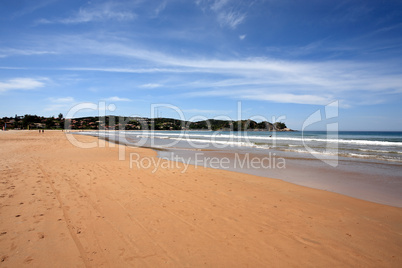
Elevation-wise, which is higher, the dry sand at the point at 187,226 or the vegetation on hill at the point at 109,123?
the vegetation on hill at the point at 109,123

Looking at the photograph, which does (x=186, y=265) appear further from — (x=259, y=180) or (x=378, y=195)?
(x=378, y=195)

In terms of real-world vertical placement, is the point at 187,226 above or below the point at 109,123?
below

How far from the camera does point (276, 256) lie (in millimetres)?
3139

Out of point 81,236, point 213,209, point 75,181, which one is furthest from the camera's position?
point 75,181

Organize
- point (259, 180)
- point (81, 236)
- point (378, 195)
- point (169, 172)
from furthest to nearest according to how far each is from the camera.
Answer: point (169, 172), point (259, 180), point (378, 195), point (81, 236)

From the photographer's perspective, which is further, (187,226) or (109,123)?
(109,123)

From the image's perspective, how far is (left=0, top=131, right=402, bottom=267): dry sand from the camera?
3.03 m

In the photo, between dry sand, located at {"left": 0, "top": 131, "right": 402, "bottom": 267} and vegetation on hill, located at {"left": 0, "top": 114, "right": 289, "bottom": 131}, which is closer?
dry sand, located at {"left": 0, "top": 131, "right": 402, "bottom": 267}

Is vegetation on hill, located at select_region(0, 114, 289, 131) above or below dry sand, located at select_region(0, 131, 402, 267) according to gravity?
above

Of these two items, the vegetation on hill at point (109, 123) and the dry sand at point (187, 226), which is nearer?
the dry sand at point (187, 226)

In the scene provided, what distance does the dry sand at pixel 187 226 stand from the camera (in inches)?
119

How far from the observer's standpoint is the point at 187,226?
3.99 meters

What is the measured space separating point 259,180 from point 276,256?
16.5 feet

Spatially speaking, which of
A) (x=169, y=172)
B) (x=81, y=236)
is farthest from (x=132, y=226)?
(x=169, y=172)
